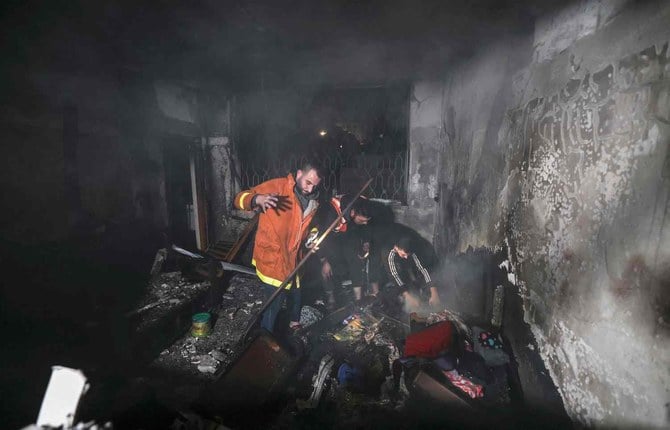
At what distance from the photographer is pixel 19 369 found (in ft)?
8.97

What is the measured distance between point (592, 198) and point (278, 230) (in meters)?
3.01

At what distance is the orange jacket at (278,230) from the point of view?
12.2 feet

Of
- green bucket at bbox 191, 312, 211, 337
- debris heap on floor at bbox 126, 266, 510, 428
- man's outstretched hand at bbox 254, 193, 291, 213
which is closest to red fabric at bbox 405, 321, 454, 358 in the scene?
debris heap on floor at bbox 126, 266, 510, 428

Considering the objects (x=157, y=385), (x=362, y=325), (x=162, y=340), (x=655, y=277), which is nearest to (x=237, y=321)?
(x=162, y=340)

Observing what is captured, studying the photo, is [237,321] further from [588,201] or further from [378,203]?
[588,201]

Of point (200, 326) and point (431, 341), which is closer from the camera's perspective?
point (431, 341)

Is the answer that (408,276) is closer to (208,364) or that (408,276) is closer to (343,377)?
(343,377)

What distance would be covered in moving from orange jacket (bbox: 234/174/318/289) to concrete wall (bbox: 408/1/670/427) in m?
2.33

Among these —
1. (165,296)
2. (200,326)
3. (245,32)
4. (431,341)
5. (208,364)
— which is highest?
(245,32)

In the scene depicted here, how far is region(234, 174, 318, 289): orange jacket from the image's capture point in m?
3.73

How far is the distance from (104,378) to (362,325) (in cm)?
307

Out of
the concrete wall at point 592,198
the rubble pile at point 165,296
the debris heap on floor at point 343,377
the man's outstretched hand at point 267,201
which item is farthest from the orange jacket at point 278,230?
the concrete wall at point 592,198

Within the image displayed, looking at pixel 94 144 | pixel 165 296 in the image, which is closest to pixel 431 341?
pixel 165 296

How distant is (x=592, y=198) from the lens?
6.12ft
